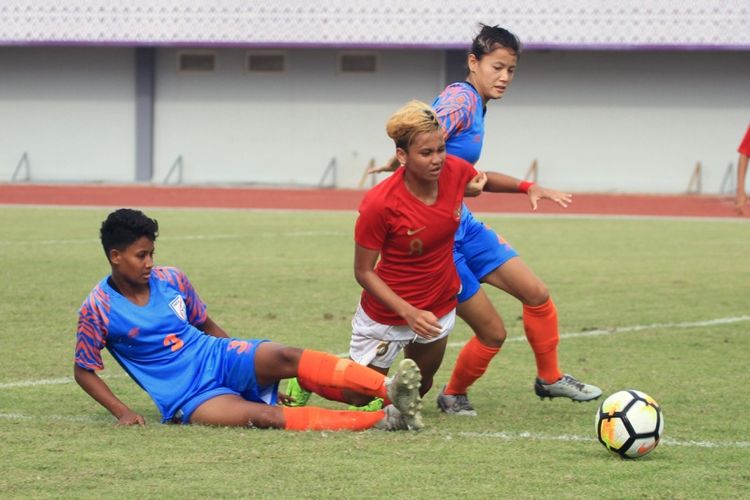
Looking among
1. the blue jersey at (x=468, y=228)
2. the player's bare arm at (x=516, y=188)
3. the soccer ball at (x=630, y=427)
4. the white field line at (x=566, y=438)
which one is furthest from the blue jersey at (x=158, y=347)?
the soccer ball at (x=630, y=427)

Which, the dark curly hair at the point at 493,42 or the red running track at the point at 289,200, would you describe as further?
the red running track at the point at 289,200

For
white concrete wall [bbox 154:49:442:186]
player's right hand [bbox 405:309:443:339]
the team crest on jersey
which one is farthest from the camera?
white concrete wall [bbox 154:49:442:186]

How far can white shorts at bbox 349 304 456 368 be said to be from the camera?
6.34 meters

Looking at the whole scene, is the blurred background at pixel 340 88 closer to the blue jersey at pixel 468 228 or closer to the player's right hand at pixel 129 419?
the blue jersey at pixel 468 228

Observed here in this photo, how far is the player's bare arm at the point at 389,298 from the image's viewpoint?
19.4 feet

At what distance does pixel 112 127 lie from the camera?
33094 millimetres

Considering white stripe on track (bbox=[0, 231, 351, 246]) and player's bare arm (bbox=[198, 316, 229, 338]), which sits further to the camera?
white stripe on track (bbox=[0, 231, 351, 246])

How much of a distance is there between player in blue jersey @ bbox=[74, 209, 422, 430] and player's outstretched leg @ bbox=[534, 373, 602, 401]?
115 centimetres

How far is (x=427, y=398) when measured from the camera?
A: 723 cm

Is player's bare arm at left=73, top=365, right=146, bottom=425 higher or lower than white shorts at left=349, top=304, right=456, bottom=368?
lower

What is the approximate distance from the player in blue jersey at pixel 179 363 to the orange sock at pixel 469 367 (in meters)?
0.85

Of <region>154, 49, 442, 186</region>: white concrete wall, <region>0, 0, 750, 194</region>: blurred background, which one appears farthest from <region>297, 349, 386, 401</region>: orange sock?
<region>154, 49, 442, 186</region>: white concrete wall

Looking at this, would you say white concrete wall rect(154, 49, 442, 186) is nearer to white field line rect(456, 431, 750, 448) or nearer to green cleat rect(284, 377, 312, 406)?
green cleat rect(284, 377, 312, 406)

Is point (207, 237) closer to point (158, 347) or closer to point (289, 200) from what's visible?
point (289, 200)
